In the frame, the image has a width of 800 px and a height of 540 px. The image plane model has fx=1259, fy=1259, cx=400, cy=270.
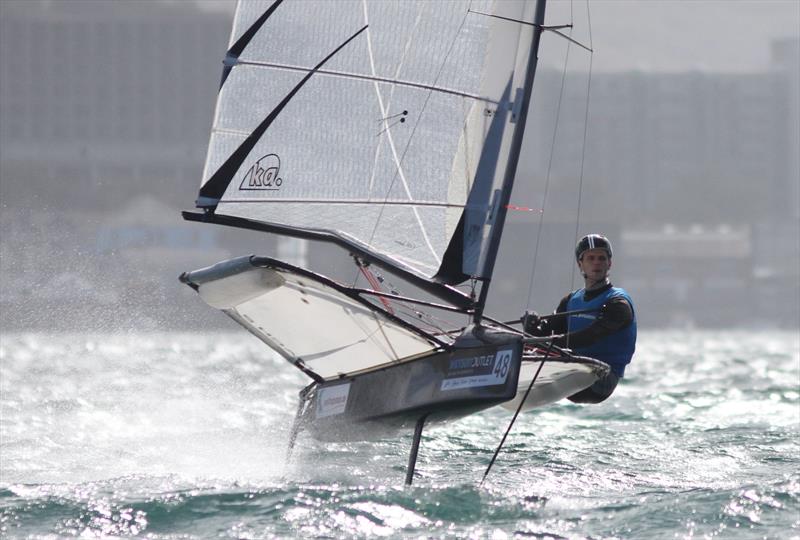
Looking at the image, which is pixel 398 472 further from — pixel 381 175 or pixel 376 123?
pixel 376 123

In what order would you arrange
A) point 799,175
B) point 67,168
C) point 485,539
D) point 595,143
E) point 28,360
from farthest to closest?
point 595,143
point 799,175
point 67,168
point 28,360
point 485,539

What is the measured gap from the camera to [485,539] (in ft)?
14.8

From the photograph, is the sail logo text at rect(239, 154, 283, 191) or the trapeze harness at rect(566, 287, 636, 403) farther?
the trapeze harness at rect(566, 287, 636, 403)

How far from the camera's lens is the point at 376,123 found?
5.89 m

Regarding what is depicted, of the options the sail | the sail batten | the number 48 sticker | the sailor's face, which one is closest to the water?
the number 48 sticker

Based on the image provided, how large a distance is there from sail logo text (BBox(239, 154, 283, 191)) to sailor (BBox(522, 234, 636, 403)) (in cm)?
139

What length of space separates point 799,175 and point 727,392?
32.4 meters

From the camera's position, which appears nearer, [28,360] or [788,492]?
[788,492]

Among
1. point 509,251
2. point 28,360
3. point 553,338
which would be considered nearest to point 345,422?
point 553,338

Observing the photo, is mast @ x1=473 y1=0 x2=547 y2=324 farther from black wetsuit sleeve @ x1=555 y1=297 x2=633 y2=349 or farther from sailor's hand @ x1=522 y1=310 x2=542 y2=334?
black wetsuit sleeve @ x1=555 y1=297 x2=633 y2=349

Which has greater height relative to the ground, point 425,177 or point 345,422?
point 425,177

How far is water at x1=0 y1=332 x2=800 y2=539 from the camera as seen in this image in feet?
15.5

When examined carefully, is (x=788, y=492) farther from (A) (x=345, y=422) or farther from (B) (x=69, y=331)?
(B) (x=69, y=331)

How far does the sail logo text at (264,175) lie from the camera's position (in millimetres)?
5934
